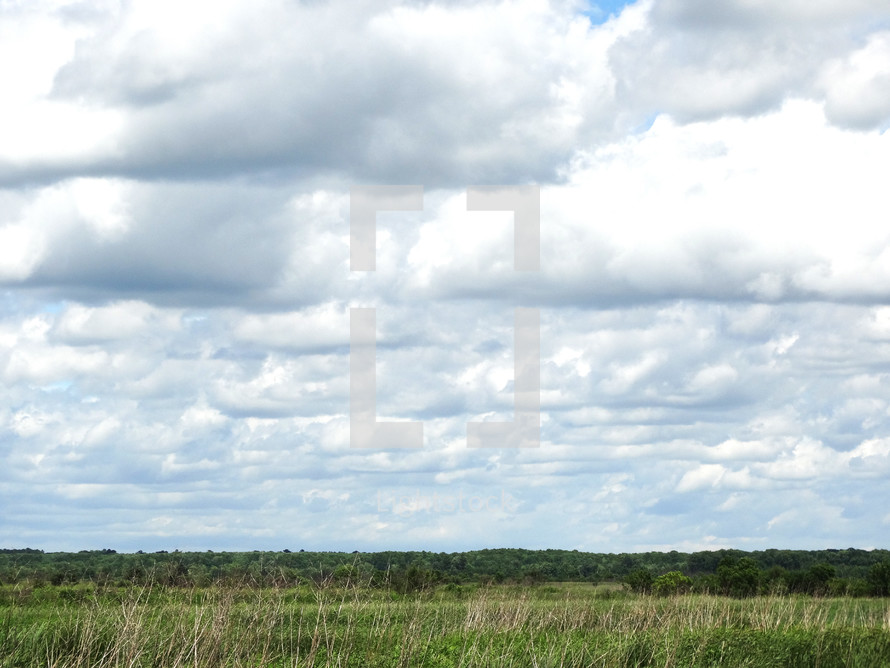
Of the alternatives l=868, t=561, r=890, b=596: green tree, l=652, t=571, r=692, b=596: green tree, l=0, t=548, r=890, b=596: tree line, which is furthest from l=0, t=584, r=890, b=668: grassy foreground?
l=868, t=561, r=890, b=596: green tree

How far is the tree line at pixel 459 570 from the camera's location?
104ft

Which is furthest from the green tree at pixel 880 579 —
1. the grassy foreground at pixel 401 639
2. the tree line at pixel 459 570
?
the grassy foreground at pixel 401 639

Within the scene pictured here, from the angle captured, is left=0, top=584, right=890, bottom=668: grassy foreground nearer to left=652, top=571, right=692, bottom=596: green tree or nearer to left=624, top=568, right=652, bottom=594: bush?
left=652, top=571, right=692, bottom=596: green tree

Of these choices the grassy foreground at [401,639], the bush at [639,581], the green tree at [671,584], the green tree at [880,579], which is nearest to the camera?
the grassy foreground at [401,639]

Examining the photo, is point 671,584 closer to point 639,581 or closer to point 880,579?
point 639,581

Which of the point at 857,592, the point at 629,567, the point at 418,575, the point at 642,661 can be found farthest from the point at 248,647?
the point at 629,567

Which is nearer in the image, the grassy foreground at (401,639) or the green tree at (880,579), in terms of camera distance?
the grassy foreground at (401,639)

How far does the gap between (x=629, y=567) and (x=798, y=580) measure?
4515 centimetres

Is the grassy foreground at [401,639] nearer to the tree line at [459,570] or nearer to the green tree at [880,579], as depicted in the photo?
the tree line at [459,570]

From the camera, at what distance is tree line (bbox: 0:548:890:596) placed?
3180 centimetres

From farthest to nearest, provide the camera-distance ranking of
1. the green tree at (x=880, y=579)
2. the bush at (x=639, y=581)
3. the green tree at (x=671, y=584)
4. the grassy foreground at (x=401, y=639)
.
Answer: the bush at (x=639, y=581)
the green tree at (x=671, y=584)
the green tree at (x=880, y=579)
the grassy foreground at (x=401, y=639)

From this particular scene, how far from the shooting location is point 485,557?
408 feet

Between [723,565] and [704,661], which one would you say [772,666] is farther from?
[723,565]

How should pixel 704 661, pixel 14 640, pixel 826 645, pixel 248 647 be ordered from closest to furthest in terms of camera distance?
pixel 248 647
pixel 14 640
pixel 704 661
pixel 826 645
